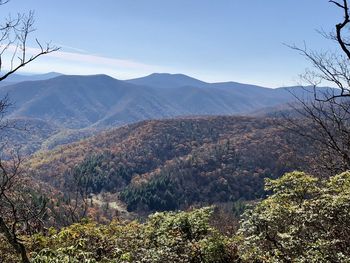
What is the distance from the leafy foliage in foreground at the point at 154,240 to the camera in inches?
486

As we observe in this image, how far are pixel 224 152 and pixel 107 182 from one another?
6573 cm

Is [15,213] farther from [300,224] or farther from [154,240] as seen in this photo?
[300,224]

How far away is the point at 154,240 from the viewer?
47.0 ft

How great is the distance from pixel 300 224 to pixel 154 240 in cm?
578

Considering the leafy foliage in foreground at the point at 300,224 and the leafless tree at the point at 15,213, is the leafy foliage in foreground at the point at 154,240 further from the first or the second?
the leafless tree at the point at 15,213

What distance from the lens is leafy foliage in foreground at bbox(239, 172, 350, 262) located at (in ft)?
33.8

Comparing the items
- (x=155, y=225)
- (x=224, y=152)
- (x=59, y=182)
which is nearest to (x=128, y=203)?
(x=59, y=182)

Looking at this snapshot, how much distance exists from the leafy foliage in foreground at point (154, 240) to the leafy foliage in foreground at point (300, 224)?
1393 mm

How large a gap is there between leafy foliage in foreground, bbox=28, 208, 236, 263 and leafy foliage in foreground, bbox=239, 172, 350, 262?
1393mm

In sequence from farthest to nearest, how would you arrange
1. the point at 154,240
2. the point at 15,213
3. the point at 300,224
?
the point at 154,240 < the point at 15,213 < the point at 300,224

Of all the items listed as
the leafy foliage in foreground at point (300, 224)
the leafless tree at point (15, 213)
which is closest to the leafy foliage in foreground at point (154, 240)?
the leafy foliage in foreground at point (300, 224)

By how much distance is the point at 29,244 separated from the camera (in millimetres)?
12953

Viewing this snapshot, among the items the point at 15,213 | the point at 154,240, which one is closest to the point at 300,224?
the point at 154,240

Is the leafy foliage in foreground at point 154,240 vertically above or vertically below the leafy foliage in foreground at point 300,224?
below
